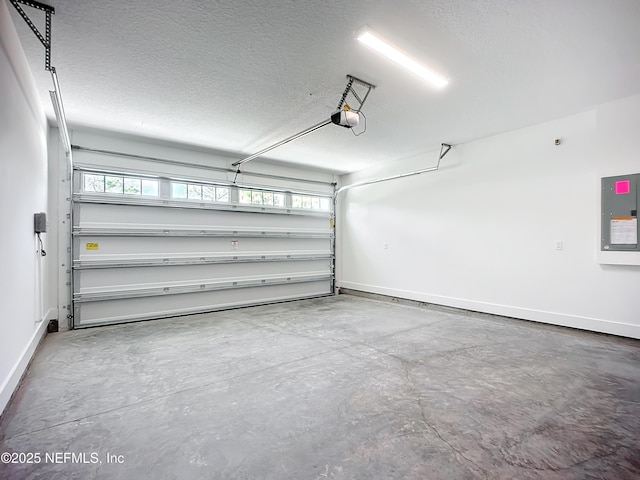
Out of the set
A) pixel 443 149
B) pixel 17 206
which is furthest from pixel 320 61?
pixel 443 149

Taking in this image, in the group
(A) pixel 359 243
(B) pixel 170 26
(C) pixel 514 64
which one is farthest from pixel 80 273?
(C) pixel 514 64

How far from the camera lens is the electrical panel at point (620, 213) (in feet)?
11.1

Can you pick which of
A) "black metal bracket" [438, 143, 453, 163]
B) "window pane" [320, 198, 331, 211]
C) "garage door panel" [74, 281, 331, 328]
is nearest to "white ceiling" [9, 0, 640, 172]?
"black metal bracket" [438, 143, 453, 163]

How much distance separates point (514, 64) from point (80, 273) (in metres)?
5.67

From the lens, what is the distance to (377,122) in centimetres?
407

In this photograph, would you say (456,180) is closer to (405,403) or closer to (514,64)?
(514,64)

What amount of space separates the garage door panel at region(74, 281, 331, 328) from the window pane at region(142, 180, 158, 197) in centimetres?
164

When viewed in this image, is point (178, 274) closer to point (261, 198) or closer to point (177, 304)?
point (177, 304)

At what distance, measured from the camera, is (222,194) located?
5.59 meters

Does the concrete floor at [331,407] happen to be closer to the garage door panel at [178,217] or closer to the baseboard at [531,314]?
the baseboard at [531,314]

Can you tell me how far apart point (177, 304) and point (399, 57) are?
465 cm

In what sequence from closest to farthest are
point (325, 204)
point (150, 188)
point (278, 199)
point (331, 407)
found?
point (331, 407)
point (150, 188)
point (278, 199)
point (325, 204)

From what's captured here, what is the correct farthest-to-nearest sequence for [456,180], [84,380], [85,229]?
[456,180], [85,229], [84,380]

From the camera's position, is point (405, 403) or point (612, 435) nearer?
point (612, 435)
